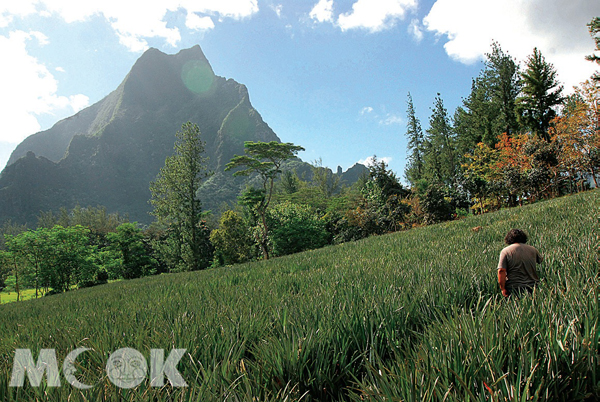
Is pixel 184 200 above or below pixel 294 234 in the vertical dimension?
above

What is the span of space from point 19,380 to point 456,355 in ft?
6.76

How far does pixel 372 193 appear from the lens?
27.2m

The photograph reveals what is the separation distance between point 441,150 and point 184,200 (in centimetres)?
4079

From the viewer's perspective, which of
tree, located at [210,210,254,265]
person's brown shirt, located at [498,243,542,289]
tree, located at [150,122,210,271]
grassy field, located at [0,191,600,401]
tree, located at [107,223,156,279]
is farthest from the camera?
tree, located at [150,122,210,271]

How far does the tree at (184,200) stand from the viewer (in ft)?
107

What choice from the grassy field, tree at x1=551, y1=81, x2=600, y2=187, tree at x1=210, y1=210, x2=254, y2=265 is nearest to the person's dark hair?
the grassy field

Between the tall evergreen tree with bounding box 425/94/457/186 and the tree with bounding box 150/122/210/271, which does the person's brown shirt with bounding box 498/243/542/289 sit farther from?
the tall evergreen tree with bounding box 425/94/457/186

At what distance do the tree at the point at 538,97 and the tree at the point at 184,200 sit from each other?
125 ft

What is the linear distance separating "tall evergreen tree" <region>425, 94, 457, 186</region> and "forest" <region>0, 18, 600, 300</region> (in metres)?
0.20

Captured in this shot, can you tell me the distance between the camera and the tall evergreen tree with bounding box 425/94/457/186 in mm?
43531

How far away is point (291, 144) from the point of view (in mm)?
24562

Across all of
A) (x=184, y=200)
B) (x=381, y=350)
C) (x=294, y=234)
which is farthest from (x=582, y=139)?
(x=184, y=200)

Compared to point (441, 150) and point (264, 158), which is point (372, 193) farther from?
point (441, 150)

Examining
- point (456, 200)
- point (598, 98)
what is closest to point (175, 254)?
point (456, 200)
